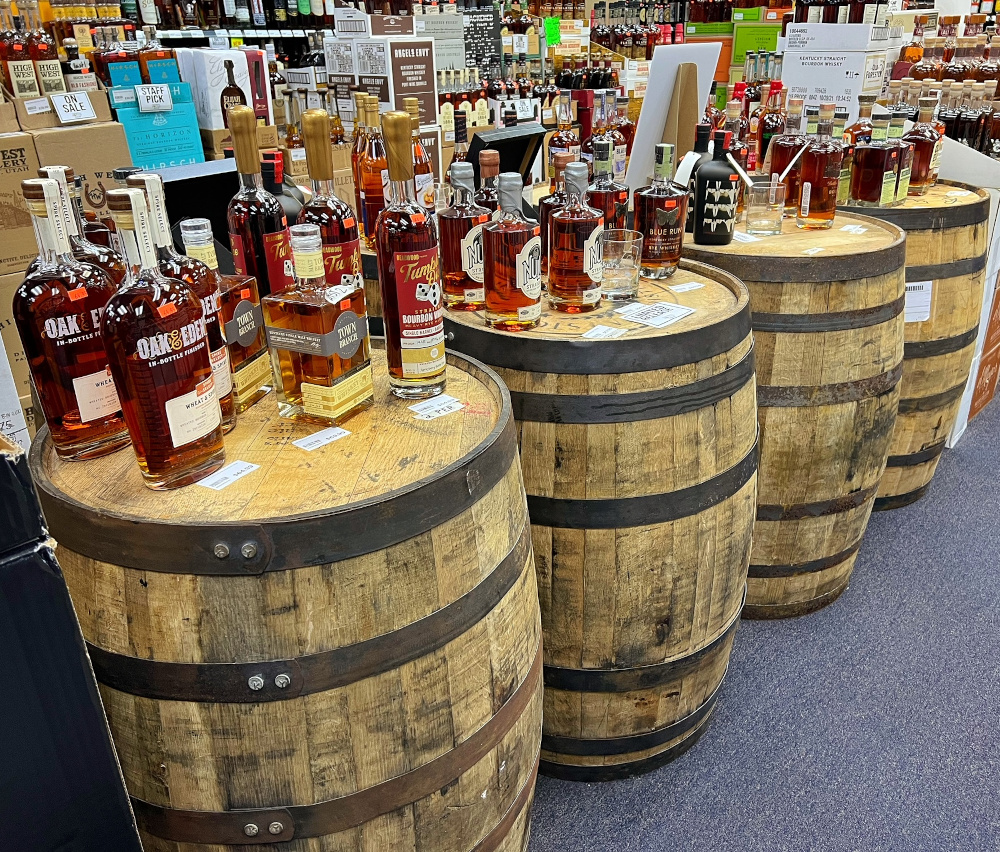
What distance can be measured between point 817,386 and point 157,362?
1760mm

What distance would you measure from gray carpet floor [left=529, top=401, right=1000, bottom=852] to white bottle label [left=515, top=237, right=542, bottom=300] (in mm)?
1255

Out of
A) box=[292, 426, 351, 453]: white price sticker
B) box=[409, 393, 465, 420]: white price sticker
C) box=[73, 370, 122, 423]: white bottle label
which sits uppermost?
box=[73, 370, 122, 423]: white bottle label

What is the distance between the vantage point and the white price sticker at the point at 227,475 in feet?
3.76

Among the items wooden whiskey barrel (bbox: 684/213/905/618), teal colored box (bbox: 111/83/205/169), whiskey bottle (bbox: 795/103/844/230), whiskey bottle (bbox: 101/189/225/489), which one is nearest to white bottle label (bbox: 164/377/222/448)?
whiskey bottle (bbox: 101/189/225/489)

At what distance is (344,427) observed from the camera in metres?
1.33

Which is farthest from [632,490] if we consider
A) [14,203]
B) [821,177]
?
[14,203]

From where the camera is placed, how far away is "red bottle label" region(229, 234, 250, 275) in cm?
154

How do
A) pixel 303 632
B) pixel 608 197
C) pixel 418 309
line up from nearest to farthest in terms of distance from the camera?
pixel 303 632
pixel 418 309
pixel 608 197

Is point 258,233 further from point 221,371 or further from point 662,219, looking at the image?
point 662,219

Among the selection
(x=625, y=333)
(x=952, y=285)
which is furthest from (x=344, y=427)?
(x=952, y=285)

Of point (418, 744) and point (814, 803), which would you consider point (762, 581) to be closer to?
point (814, 803)

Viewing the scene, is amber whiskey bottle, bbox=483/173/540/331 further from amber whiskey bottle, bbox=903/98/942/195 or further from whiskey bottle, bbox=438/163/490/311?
amber whiskey bottle, bbox=903/98/942/195

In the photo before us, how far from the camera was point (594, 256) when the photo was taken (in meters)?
1.80

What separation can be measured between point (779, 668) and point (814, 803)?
484 millimetres
